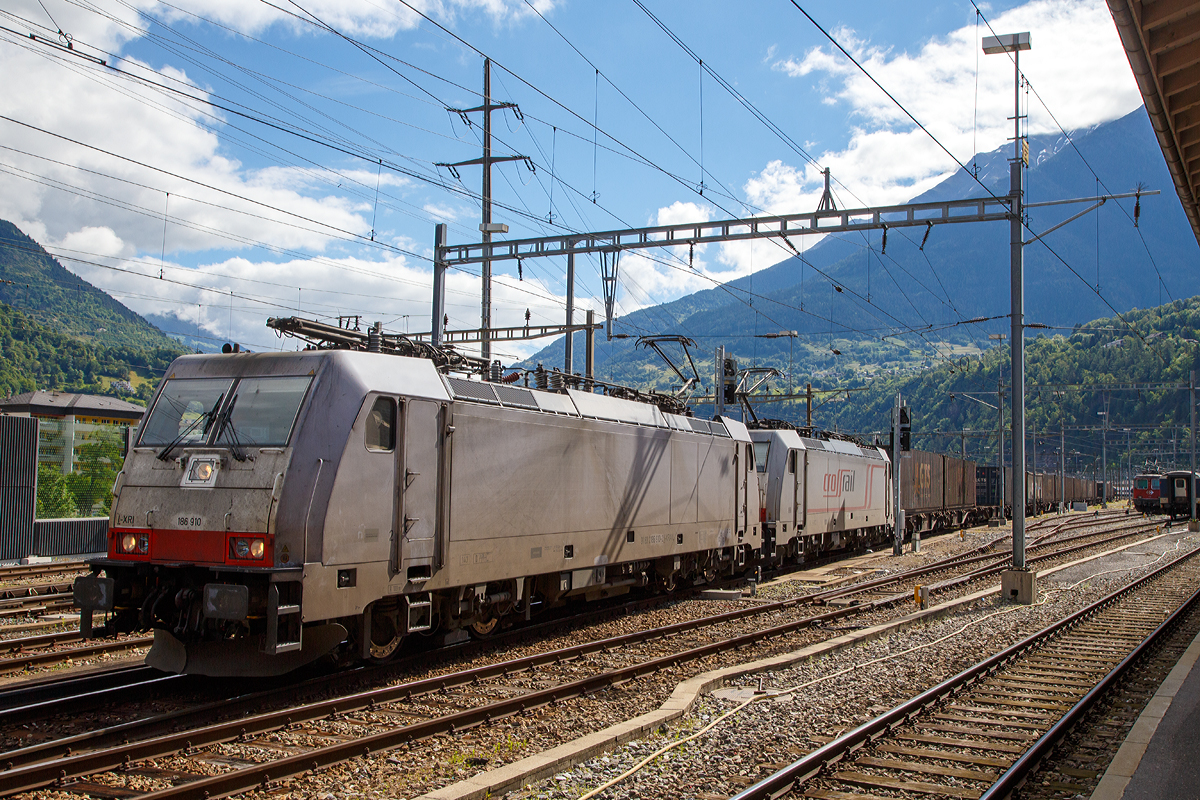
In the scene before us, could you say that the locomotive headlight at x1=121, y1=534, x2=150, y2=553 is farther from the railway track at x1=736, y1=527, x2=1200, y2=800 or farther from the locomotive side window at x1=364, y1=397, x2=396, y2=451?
the railway track at x1=736, y1=527, x2=1200, y2=800

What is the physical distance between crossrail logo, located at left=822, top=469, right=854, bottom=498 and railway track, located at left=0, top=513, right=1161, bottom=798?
1482 centimetres

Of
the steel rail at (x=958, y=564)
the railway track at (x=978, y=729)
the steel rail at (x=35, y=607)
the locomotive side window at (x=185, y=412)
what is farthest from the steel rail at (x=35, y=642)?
the steel rail at (x=958, y=564)

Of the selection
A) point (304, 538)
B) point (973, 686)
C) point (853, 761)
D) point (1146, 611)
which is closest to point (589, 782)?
point (853, 761)

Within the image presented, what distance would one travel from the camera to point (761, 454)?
2309cm

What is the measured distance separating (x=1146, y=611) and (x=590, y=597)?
10.8 meters

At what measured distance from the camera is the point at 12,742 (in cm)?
759

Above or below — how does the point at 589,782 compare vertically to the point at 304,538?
below

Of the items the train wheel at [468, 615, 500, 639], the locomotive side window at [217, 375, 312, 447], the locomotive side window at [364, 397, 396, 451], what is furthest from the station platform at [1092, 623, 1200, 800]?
the locomotive side window at [217, 375, 312, 447]

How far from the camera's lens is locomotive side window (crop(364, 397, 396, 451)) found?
9492 millimetres

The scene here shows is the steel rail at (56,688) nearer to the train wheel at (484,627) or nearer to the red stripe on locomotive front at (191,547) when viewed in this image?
the red stripe on locomotive front at (191,547)

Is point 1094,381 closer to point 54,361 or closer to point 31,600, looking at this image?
point 31,600

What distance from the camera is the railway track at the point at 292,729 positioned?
22.2 ft

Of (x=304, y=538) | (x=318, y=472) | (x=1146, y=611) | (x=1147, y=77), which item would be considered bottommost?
(x=1146, y=611)

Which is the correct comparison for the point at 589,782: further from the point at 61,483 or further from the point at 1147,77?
the point at 61,483
